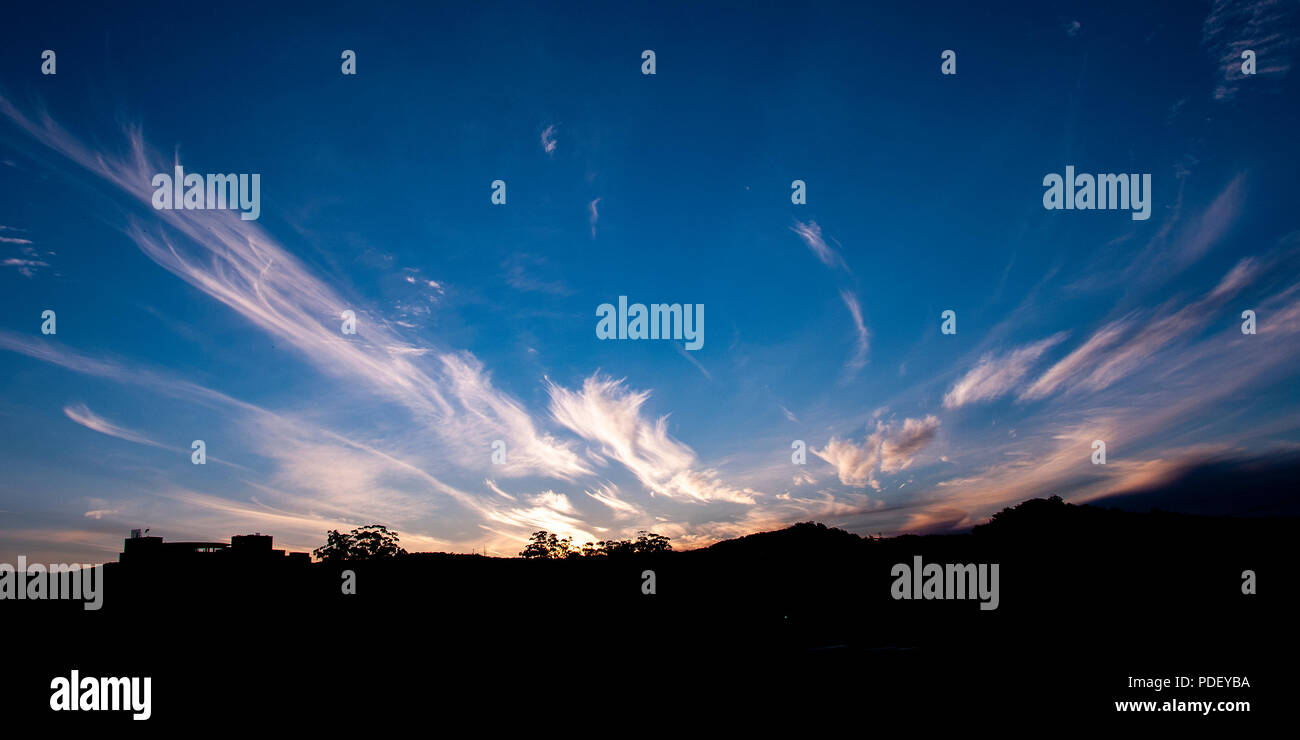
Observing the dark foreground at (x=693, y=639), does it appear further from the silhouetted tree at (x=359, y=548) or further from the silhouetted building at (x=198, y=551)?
the silhouetted tree at (x=359, y=548)

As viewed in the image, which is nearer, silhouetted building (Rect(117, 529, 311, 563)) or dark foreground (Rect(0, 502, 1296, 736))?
dark foreground (Rect(0, 502, 1296, 736))

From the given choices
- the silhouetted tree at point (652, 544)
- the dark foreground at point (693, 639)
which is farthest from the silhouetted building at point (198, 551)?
the silhouetted tree at point (652, 544)

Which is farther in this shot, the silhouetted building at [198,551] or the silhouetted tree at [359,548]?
the silhouetted tree at [359,548]

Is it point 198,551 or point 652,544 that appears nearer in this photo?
point 198,551

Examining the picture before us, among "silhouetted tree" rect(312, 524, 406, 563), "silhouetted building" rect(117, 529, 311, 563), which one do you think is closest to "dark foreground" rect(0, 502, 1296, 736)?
"silhouetted building" rect(117, 529, 311, 563)

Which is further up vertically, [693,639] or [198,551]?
[198,551]

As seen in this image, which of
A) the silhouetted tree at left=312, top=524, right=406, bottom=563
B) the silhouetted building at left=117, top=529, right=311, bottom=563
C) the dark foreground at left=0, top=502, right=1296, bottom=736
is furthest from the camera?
the silhouetted tree at left=312, top=524, right=406, bottom=563

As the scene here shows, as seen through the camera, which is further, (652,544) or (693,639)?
(652,544)

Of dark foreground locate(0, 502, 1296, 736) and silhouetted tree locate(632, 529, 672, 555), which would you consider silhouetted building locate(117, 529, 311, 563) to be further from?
silhouetted tree locate(632, 529, 672, 555)

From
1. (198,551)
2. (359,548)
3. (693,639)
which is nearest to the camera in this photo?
(693,639)

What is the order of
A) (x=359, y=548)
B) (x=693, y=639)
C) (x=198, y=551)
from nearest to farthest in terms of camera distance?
(x=693, y=639) < (x=198, y=551) < (x=359, y=548)

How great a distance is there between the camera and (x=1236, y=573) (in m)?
43.4

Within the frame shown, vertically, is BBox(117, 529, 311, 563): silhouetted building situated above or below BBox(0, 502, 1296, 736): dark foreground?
above
